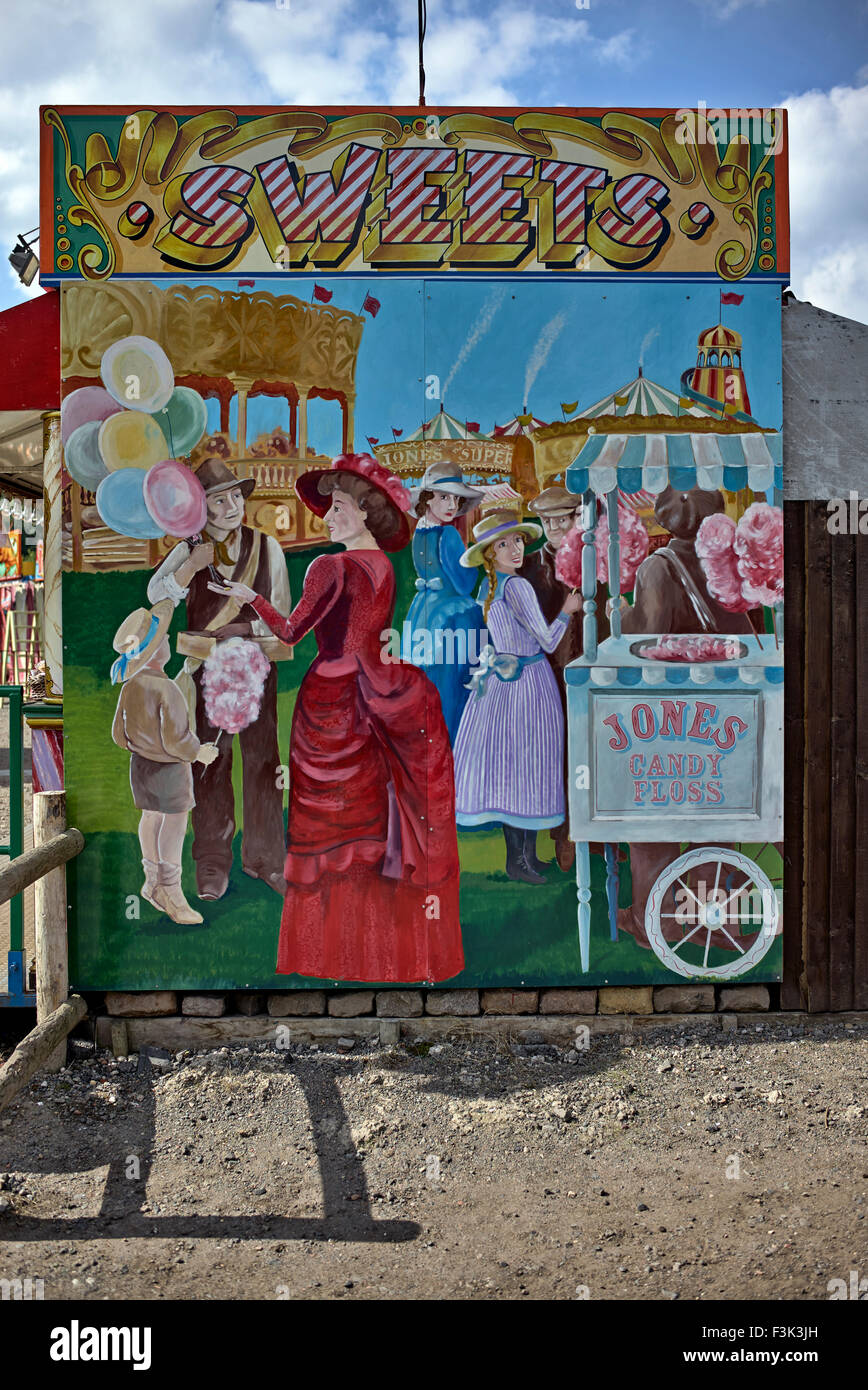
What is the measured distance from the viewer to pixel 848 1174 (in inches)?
157

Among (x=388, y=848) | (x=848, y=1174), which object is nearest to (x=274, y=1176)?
(x=388, y=848)

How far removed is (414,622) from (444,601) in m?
0.19

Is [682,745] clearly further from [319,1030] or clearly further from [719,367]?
[319,1030]

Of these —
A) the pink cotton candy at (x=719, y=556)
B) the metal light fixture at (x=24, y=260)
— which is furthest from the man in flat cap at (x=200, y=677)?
the metal light fixture at (x=24, y=260)

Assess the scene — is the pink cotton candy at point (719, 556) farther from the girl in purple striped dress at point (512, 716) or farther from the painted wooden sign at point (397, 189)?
the painted wooden sign at point (397, 189)

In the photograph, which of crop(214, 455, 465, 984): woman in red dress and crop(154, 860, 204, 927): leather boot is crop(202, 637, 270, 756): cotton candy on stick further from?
crop(154, 860, 204, 927): leather boot

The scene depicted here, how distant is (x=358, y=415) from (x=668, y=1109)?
3643 millimetres

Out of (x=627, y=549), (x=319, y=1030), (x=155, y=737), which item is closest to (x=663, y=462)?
(x=627, y=549)

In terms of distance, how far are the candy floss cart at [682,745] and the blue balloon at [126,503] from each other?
2.15m

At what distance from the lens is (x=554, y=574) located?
4.93m

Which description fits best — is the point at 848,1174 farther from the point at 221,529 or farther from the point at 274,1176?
the point at 221,529

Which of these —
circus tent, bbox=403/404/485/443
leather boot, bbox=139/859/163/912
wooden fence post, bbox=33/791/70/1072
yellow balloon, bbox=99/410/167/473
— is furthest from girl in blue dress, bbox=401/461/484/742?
wooden fence post, bbox=33/791/70/1072

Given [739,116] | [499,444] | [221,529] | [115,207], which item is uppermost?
[739,116]

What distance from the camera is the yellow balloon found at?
15.9 feet
